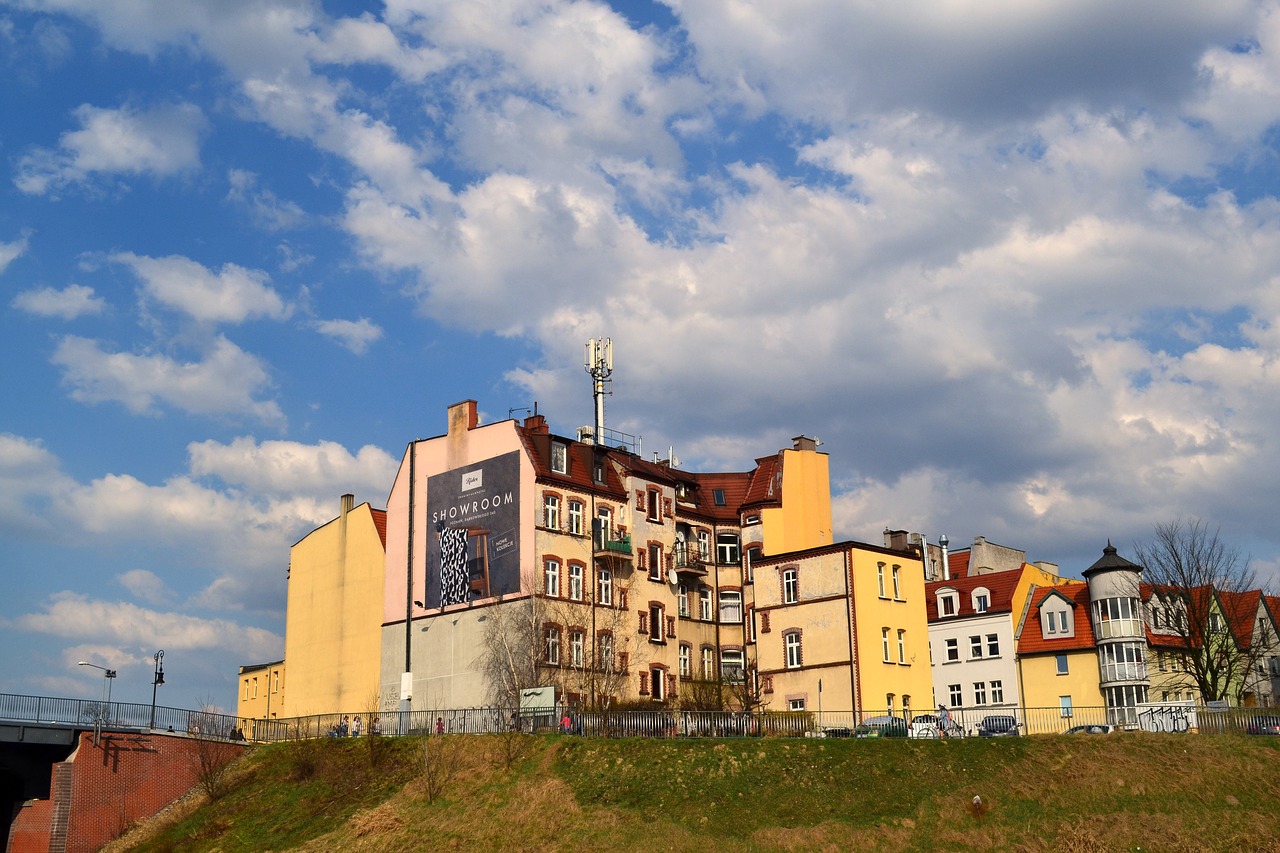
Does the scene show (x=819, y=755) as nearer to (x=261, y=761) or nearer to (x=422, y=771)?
(x=422, y=771)

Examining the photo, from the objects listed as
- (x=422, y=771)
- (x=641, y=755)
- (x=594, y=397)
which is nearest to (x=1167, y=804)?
(x=641, y=755)

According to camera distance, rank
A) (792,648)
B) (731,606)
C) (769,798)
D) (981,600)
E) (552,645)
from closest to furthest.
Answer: (769,798), (552,645), (792,648), (731,606), (981,600)

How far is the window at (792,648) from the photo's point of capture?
74.8 m

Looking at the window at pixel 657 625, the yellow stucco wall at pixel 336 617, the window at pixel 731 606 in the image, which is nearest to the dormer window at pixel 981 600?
the window at pixel 731 606

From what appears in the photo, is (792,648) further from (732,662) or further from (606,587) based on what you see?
(606,587)

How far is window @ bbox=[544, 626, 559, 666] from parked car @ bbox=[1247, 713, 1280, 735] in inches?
1268

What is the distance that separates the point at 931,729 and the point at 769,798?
12.4 meters

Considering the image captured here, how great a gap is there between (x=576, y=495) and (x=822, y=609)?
15.2m

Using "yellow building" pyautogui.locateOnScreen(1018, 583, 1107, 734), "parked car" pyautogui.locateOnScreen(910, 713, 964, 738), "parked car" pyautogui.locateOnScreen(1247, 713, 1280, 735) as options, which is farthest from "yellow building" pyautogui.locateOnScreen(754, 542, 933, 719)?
"parked car" pyautogui.locateOnScreen(1247, 713, 1280, 735)

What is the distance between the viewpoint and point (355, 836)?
2000 inches

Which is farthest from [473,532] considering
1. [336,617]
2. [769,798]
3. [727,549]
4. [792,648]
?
[769,798]

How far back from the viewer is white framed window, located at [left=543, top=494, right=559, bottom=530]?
70.2 meters

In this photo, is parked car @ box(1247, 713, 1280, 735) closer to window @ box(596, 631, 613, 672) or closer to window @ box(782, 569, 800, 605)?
window @ box(782, 569, 800, 605)

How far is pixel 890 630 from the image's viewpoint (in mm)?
74188
